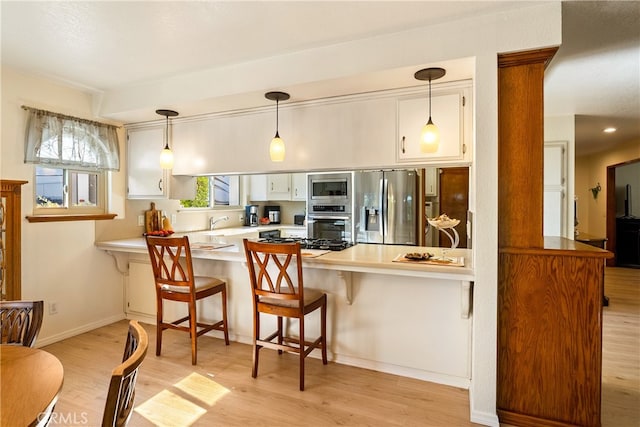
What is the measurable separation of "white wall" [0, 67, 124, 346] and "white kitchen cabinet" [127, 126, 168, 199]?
5.2 inches

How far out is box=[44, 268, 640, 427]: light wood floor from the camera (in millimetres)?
2025

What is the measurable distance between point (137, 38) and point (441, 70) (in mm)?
1966

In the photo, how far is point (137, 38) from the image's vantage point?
2.22 m

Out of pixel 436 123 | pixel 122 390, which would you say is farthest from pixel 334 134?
pixel 122 390

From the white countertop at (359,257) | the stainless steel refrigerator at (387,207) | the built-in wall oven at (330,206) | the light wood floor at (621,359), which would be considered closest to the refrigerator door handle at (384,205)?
the stainless steel refrigerator at (387,207)

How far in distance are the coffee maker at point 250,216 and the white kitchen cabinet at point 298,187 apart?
2.14 feet

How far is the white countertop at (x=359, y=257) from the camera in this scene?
7.07 feet

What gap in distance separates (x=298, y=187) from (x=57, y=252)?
10.2 ft

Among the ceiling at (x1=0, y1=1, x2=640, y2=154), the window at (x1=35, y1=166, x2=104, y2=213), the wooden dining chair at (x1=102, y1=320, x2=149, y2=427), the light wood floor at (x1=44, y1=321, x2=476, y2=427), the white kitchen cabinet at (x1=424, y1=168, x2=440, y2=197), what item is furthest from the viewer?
the white kitchen cabinet at (x1=424, y1=168, x2=440, y2=197)

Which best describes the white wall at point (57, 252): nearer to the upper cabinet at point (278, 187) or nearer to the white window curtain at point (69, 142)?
the white window curtain at point (69, 142)

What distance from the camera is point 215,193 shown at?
193 inches

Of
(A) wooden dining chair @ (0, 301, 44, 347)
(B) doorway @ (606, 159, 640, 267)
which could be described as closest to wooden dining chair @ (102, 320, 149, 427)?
(A) wooden dining chair @ (0, 301, 44, 347)

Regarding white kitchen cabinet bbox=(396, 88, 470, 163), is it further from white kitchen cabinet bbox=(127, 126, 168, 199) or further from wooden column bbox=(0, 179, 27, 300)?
wooden column bbox=(0, 179, 27, 300)

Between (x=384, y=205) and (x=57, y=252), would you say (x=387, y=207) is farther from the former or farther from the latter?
(x=57, y=252)
